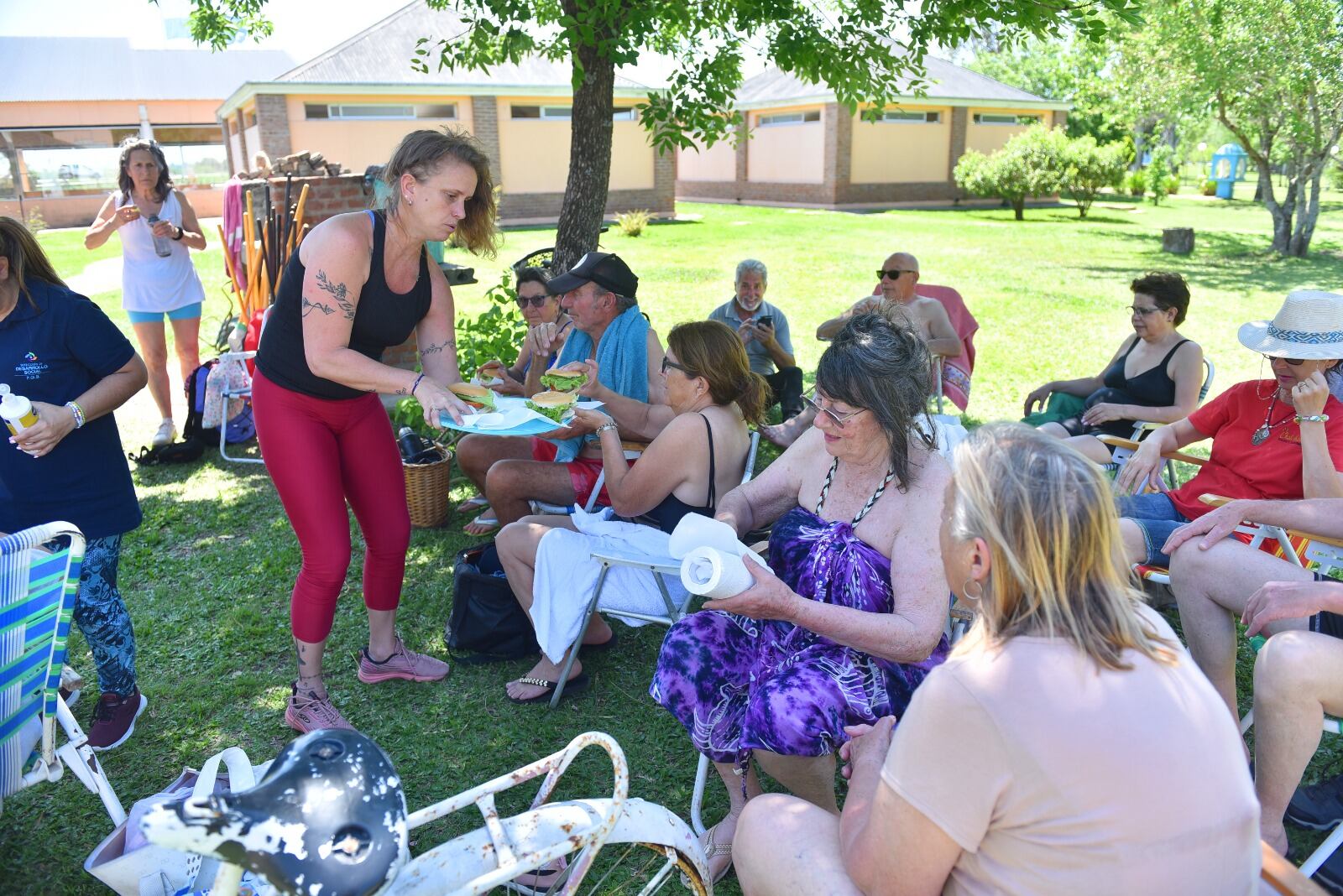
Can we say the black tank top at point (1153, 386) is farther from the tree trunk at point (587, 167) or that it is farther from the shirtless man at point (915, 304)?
the tree trunk at point (587, 167)

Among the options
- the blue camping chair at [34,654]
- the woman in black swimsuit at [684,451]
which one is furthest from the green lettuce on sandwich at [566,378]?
the blue camping chair at [34,654]

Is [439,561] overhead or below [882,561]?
below

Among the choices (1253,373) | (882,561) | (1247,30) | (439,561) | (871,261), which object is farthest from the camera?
(871,261)

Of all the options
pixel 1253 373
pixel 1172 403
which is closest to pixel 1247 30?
pixel 1253 373

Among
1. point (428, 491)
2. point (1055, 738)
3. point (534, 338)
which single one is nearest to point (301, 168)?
point (534, 338)

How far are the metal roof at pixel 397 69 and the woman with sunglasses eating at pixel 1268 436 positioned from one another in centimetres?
1911

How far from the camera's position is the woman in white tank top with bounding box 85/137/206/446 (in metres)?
5.86

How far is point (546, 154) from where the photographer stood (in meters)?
23.5

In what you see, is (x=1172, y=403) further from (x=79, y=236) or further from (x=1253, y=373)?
(x=79, y=236)

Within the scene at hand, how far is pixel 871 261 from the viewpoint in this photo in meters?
15.4

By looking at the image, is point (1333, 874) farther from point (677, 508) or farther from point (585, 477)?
point (585, 477)

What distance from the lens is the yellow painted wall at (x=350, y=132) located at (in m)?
21.2

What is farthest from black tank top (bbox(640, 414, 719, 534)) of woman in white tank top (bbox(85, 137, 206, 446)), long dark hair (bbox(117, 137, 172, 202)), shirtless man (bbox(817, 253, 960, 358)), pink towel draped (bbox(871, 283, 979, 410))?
long dark hair (bbox(117, 137, 172, 202))

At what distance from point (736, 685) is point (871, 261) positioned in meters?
13.8
